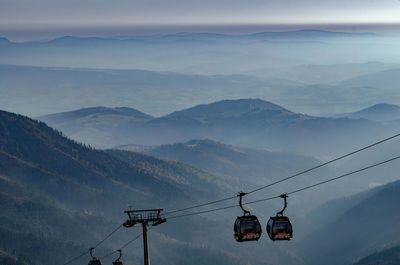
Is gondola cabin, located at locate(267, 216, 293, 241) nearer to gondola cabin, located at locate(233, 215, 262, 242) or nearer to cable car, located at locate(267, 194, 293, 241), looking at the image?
cable car, located at locate(267, 194, 293, 241)

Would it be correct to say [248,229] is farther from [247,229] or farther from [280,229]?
[280,229]

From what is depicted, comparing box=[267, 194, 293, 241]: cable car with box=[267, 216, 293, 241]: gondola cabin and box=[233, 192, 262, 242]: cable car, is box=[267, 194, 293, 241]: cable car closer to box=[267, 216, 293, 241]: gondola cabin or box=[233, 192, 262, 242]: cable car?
box=[267, 216, 293, 241]: gondola cabin

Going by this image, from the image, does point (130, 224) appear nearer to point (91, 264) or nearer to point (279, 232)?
point (91, 264)

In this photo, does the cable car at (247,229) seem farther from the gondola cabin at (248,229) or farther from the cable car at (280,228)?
the cable car at (280,228)

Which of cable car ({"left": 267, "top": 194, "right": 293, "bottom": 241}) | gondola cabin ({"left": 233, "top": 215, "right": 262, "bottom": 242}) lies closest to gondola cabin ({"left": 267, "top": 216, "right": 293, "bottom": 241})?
cable car ({"left": 267, "top": 194, "right": 293, "bottom": 241})

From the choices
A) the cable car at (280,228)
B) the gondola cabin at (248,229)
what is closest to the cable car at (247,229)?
the gondola cabin at (248,229)

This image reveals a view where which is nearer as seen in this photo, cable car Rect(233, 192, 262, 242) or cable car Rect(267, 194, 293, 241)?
cable car Rect(267, 194, 293, 241)

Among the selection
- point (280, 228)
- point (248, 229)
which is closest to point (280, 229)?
point (280, 228)
